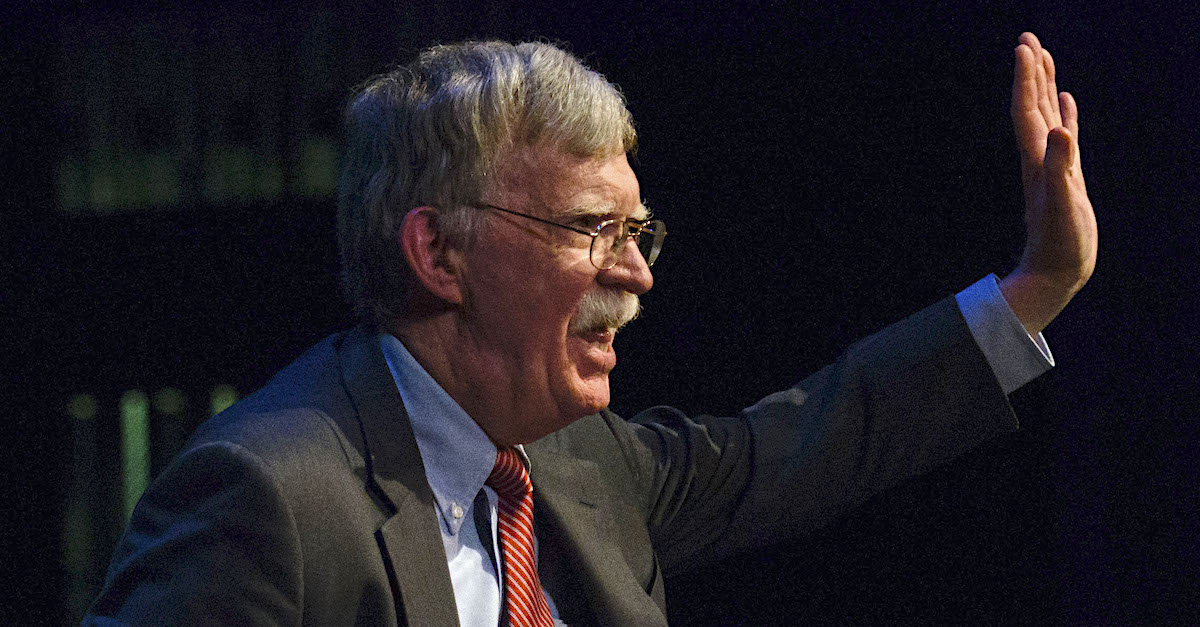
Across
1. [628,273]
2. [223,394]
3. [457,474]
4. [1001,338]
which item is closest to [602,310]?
[628,273]

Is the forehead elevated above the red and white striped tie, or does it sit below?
above

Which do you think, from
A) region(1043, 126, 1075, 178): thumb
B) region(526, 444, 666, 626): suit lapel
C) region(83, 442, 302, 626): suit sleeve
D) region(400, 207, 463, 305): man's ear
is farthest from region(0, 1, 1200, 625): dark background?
region(83, 442, 302, 626): suit sleeve

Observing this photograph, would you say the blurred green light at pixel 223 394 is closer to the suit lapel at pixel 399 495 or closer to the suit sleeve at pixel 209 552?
the suit lapel at pixel 399 495

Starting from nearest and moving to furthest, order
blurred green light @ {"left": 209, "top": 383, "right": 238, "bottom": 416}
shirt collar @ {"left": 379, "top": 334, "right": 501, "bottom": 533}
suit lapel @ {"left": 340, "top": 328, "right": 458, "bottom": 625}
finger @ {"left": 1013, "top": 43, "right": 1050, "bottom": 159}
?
suit lapel @ {"left": 340, "top": 328, "right": 458, "bottom": 625} → shirt collar @ {"left": 379, "top": 334, "right": 501, "bottom": 533} → finger @ {"left": 1013, "top": 43, "right": 1050, "bottom": 159} → blurred green light @ {"left": 209, "top": 383, "right": 238, "bottom": 416}

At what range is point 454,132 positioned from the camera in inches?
56.9

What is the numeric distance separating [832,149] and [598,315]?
0.68 metres

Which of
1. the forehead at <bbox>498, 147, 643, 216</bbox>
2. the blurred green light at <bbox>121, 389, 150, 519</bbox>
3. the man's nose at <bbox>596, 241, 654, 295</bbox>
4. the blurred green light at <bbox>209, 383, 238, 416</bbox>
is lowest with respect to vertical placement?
the blurred green light at <bbox>121, 389, 150, 519</bbox>

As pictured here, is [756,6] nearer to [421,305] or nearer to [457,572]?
[421,305]

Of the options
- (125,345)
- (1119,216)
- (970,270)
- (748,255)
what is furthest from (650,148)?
(125,345)

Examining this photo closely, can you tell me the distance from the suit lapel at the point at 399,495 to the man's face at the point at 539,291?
13 cm

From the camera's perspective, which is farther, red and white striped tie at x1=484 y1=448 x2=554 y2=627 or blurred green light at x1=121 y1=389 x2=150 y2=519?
blurred green light at x1=121 y1=389 x2=150 y2=519

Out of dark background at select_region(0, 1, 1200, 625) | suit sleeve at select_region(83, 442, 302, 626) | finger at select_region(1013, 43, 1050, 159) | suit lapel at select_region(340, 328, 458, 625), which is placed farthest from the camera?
dark background at select_region(0, 1, 1200, 625)

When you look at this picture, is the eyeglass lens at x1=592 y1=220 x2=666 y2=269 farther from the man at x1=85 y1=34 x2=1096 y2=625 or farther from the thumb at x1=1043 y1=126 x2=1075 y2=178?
the thumb at x1=1043 y1=126 x2=1075 y2=178

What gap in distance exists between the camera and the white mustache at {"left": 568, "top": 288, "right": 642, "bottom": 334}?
1.46 metres
